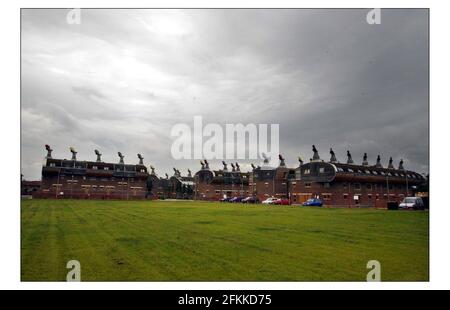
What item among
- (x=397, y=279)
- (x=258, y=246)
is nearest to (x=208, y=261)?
(x=258, y=246)

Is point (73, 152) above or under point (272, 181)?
above

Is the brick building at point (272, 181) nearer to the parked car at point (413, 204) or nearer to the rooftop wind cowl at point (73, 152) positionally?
the parked car at point (413, 204)

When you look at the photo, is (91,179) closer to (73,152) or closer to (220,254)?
(73,152)

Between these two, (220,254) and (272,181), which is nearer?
(220,254)

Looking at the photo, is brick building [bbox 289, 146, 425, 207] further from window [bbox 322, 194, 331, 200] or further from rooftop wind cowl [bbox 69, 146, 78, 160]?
rooftop wind cowl [bbox 69, 146, 78, 160]

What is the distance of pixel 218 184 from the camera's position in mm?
102625

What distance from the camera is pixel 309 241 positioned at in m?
17.0

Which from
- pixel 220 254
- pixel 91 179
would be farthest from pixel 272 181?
pixel 220 254

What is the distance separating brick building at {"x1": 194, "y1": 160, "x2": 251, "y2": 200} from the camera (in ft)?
335

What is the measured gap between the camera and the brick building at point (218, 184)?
102000 mm

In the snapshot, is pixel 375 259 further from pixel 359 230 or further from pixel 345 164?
pixel 345 164

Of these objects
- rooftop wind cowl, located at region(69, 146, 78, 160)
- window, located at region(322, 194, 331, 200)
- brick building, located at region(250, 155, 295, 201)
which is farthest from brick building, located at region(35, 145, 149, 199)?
window, located at region(322, 194, 331, 200)

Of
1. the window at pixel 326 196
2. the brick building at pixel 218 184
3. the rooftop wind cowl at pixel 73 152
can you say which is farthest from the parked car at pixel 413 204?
the rooftop wind cowl at pixel 73 152
